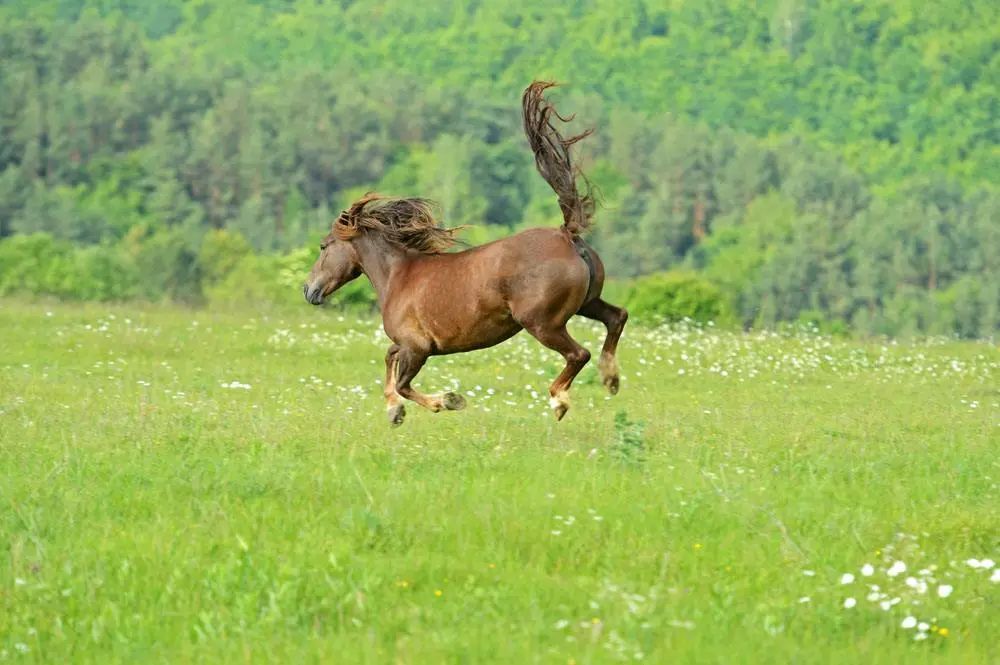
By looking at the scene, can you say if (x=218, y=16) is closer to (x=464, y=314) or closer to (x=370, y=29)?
(x=370, y=29)

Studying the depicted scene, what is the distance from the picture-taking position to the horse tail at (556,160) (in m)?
13.4

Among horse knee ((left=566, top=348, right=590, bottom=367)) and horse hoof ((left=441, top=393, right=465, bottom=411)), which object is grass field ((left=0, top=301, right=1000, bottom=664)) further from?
horse knee ((left=566, top=348, right=590, bottom=367))

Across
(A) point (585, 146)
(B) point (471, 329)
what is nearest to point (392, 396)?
(B) point (471, 329)

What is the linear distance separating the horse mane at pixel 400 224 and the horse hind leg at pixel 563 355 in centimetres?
147

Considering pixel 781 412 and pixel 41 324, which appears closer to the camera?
pixel 781 412

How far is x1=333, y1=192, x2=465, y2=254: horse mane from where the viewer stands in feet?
47.6

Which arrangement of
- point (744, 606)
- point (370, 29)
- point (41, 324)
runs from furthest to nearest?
1. point (370, 29)
2. point (41, 324)
3. point (744, 606)

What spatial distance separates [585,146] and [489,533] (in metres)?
99.4

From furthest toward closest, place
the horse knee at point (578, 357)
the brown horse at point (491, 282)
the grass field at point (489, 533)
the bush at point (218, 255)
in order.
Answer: the bush at point (218, 255), the horse knee at point (578, 357), the brown horse at point (491, 282), the grass field at point (489, 533)

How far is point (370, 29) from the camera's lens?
629ft

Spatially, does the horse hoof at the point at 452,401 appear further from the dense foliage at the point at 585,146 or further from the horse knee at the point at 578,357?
the dense foliage at the point at 585,146

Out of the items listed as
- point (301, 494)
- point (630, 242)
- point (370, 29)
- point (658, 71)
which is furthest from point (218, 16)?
point (301, 494)

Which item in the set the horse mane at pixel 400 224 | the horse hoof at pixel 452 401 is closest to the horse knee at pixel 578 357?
the horse hoof at pixel 452 401

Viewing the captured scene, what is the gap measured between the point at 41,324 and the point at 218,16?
17855 cm
